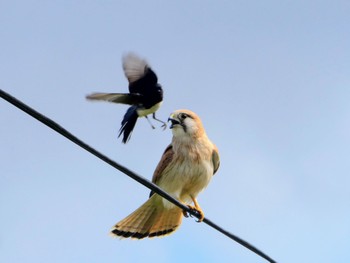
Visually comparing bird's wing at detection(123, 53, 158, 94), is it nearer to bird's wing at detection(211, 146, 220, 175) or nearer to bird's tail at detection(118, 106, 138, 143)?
bird's tail at detection(118, 106, 138, 143)

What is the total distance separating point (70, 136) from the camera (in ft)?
11.1

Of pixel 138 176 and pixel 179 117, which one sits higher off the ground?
pixel 179 117

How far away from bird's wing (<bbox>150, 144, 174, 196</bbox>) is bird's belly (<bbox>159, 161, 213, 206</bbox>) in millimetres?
79

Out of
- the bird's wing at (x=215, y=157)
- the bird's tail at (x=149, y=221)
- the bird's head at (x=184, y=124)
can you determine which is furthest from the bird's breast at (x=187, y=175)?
the bird's tail at (x=149, y=221)

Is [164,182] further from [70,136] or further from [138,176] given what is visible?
[70,136]

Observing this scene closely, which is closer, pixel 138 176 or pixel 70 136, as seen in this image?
pixel 70 136

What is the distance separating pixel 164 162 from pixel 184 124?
429 mm

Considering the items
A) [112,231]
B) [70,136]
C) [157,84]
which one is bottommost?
[70,136]

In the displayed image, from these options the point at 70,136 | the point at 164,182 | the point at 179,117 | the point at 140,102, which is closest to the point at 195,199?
the point at 164,182

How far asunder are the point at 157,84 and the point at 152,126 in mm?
383

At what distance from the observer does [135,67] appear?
20.1ft

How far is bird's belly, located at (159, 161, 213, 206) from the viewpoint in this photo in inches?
264

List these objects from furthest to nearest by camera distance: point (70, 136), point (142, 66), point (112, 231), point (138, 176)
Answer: point (112, 231) < point (142, 66) < point (138, 176) < point (70, 136)

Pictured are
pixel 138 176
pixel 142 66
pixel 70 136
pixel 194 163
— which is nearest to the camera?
pixel 70 136
